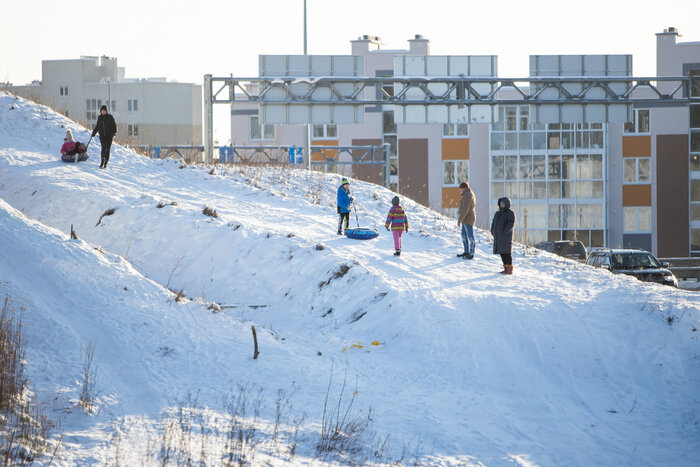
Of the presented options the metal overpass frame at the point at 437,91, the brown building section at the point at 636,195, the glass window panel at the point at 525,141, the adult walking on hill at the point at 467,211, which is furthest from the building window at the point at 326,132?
the adult walking on hill at the point at 467,211

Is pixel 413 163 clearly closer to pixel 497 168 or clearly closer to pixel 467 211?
pixel 497 168

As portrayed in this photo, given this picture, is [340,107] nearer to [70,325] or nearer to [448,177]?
[70,325]

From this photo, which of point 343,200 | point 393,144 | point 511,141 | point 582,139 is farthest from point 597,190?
point 343,200

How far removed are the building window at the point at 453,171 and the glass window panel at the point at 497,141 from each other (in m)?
3.34

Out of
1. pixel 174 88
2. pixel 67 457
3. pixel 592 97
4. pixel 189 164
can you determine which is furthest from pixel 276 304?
pixel 174 88

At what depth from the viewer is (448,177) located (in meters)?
57.8

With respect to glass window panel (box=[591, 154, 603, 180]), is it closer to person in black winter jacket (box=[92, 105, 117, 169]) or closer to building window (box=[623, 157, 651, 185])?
building window (box=[623, 157, 651, 185])

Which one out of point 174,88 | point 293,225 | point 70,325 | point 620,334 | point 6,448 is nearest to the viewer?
point 6,448

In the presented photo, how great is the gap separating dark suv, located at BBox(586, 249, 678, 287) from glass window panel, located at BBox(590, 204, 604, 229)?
33.0m

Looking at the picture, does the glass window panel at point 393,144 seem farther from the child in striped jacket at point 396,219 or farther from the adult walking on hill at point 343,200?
the child in striped jacket at point 396,219

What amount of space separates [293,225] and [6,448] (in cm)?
1351

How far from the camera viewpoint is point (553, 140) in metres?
54.6

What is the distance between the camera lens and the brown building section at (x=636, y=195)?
56.4m

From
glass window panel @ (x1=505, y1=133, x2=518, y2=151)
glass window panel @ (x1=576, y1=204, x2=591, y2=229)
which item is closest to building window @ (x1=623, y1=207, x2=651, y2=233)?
glass window panel @ (x1=576, y1=204, x2=591, y2=229)
